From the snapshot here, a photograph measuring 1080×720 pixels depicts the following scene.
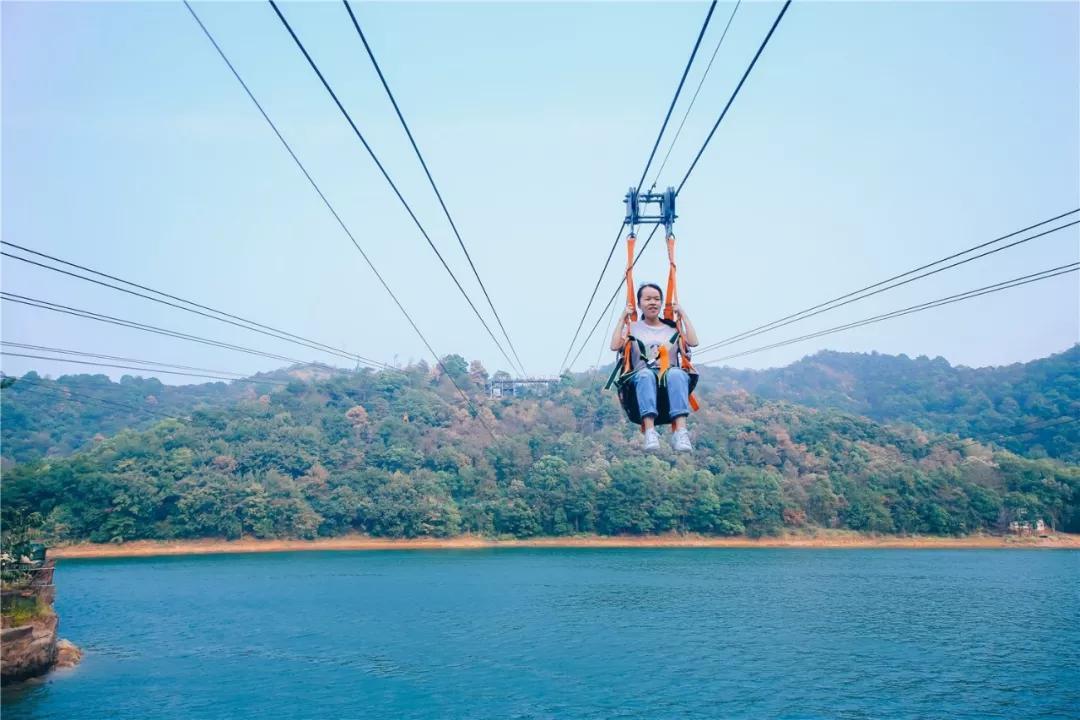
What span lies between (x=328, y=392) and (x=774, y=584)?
3338 inches

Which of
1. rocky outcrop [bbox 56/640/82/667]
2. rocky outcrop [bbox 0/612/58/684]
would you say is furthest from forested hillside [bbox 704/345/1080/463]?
rocky outcrop [bbox 0/612/58/684]

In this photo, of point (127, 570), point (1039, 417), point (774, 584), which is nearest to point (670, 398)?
point (774, 584)

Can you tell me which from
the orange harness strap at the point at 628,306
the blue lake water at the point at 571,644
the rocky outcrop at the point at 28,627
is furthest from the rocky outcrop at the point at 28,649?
the orange harness strap at the point at 628,306

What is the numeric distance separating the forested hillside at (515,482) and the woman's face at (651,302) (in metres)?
74.7

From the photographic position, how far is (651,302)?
1045cm

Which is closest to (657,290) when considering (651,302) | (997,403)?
(651,302)

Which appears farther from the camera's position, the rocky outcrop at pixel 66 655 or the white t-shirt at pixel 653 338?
the rocky outcrop at pixel 66 655

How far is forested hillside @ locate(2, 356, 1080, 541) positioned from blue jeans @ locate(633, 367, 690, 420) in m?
74.9

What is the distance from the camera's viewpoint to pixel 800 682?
1101 inches

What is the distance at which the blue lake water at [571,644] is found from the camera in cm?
2552

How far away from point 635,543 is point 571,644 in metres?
52.5

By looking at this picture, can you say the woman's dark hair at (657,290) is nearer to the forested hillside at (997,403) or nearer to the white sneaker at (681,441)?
the white sneaker at (681,441)

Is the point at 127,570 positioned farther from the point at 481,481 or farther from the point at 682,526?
the point at 682,526

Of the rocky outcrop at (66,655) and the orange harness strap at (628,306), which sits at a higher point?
the orange harness strap at (628,306)
